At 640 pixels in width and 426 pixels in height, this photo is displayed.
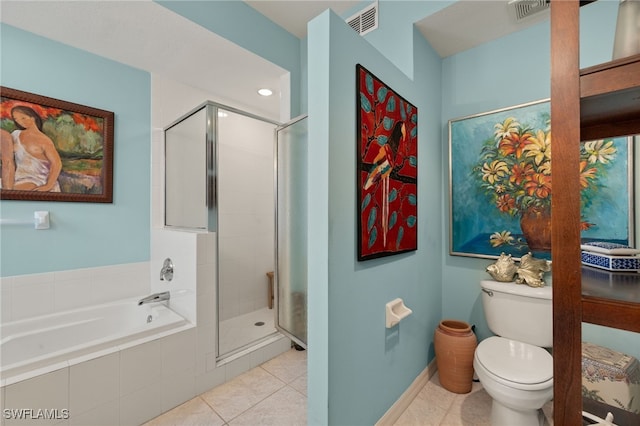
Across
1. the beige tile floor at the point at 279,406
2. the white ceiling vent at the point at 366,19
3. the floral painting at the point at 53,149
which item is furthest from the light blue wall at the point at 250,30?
the beige tile floor at the point at 279,406

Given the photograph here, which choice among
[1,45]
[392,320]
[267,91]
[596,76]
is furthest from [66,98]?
[596,76]

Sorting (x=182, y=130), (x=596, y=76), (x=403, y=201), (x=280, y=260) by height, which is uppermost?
(x=182, y=130)

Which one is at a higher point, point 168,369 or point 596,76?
point 596,76

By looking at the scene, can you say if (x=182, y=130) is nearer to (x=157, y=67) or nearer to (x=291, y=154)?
(x=157, y=67)

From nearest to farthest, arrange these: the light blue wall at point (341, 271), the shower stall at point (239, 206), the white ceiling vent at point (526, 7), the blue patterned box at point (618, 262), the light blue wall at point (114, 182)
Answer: the blue patterned box at point (618, 262) → the light blue wall at point (341, 271) → the white ceiling vent at point (526, 7) → the light blue wall at point (114, 182) → the shower stall at point (239, 206)

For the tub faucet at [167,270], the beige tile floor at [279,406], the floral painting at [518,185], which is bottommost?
the beige tile floor at [279,406]

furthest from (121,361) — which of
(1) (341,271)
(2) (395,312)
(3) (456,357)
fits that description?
(3) (456,357)

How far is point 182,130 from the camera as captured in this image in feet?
7.88

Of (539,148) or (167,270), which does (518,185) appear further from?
(167,270)

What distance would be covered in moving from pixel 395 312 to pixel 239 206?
6.62 feet

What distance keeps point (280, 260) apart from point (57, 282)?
167 centimetres

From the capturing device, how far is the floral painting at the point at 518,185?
161 cm

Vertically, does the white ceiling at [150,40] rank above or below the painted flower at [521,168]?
above

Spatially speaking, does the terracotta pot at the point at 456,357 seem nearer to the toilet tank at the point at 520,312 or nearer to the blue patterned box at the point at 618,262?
the toilet tank at the point at 520,312
